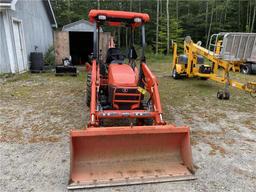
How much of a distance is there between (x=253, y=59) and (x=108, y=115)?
352 inches

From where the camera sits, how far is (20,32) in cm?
1035

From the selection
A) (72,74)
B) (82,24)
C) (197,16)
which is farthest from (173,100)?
(197,16)

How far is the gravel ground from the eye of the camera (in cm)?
291

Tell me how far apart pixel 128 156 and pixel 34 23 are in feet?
37.8

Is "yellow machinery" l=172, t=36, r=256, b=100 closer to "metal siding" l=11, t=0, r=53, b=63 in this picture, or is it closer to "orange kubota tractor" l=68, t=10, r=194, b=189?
"orange kubota tractor" l=68, t=10, r=194, b=189

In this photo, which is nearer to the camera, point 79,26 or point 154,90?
point 154,90

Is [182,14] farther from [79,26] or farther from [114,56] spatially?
[114,56]

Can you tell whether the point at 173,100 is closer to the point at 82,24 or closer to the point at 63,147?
the point at 63,147

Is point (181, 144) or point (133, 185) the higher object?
point (181, 144)

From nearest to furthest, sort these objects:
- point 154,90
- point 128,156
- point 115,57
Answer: point 128,156, point 154,90, point 115,57

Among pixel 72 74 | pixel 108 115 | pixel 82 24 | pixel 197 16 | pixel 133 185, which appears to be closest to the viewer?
pixel 133 185

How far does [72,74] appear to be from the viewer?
10.1 m

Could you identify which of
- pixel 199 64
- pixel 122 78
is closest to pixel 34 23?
pixel 199 64

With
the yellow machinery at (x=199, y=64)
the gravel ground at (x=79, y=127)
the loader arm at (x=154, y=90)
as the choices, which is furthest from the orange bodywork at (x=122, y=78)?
the yellow machinery at (x=199, y=64)
